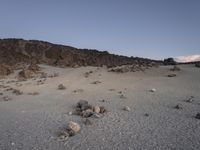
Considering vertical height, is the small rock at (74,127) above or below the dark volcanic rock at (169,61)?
below

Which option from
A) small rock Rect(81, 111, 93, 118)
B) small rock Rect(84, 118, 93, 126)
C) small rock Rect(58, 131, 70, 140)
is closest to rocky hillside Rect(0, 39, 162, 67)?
small rock Rect(81, 111, 93, 118)

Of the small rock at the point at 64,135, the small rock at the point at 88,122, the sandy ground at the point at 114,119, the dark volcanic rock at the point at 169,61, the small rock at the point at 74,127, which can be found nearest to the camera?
the sandy ground at the point at 114,119

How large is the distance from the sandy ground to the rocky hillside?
39.7ft

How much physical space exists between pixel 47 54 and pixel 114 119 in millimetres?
17980

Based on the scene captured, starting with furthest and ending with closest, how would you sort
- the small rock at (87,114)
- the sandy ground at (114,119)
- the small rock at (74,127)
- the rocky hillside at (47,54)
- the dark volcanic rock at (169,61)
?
the rocky hillside at (47,54) < the dark volcanic rock at (169,61) < the small rock at (87,114) < the small rock at (74,127) < the sandy ground at (114,119)

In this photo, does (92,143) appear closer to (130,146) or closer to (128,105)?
(130,146)

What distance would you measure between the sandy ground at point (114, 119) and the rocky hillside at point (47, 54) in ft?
39.7

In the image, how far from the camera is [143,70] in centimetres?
1012

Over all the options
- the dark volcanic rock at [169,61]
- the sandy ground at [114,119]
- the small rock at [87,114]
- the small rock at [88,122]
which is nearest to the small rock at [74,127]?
the sandy ground at [114,119]

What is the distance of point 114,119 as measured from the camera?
188 inches

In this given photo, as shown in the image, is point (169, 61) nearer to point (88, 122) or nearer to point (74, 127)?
point (88, 122)

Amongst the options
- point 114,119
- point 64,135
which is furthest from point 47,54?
point 64,135

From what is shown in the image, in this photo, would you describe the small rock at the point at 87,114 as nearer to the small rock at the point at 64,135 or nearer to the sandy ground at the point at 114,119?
the sandy ground at the point at 114,119

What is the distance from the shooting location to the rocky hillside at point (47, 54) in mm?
20312
